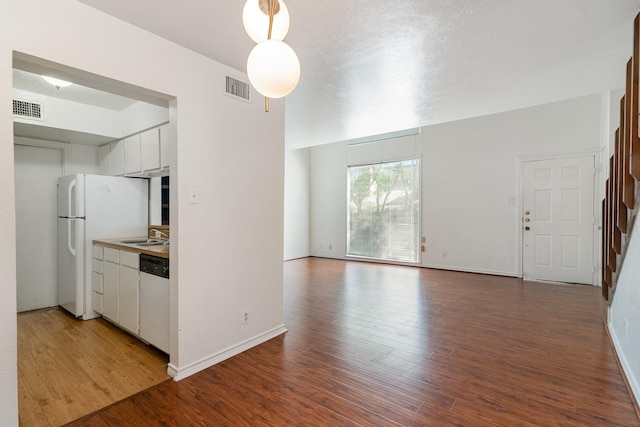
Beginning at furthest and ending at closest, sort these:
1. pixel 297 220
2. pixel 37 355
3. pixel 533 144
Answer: pixel 297 220 < pixel 533 144 < pixel 37 355

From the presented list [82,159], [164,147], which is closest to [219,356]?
[164,147]

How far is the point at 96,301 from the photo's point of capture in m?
3.39

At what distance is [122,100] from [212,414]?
3356 millimetres

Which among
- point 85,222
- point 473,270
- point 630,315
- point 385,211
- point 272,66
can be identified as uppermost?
point 272,66

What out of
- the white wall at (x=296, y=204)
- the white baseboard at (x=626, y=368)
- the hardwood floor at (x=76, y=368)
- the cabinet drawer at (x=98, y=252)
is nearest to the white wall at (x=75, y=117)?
the cabinet drawer at (x=98, y=252)

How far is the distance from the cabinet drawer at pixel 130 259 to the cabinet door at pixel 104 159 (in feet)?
5.61

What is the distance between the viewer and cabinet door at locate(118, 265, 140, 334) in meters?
2.77

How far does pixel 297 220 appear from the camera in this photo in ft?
25.6

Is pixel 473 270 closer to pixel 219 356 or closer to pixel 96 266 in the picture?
pixel 219 356

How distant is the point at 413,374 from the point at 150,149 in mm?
3319

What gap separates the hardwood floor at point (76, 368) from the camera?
1.93 meters

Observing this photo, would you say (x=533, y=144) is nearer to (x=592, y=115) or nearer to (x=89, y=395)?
(x=592, y=115)

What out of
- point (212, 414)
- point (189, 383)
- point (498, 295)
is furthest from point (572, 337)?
point (189, 383)

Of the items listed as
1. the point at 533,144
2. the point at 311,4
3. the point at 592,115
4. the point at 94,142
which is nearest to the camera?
the point at 311,4
